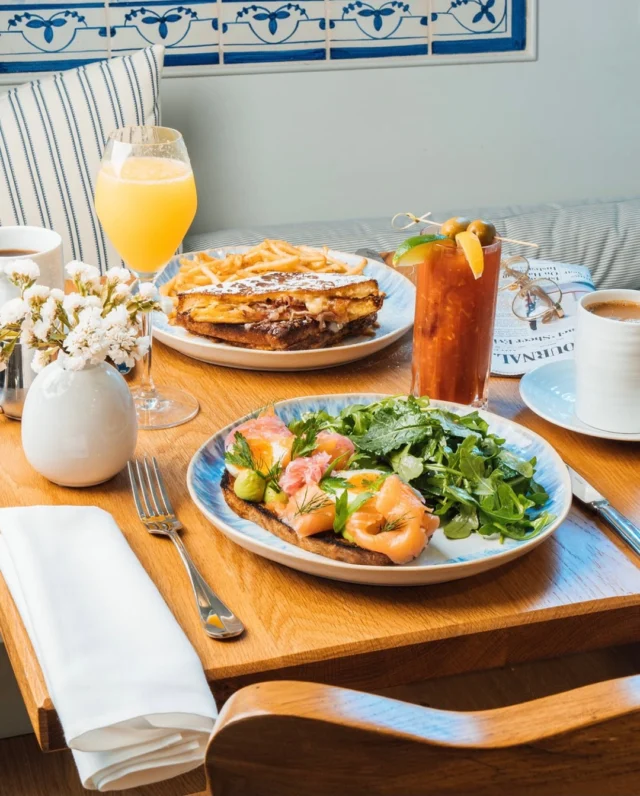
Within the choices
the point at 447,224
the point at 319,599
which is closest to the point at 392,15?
the point at 447,224

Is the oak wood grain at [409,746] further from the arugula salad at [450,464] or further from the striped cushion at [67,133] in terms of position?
the striped cushion at [67,133]

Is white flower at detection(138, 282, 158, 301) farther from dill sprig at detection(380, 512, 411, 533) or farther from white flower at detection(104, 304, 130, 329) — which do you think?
dill sprig at detection(380, 512, 411, 533)

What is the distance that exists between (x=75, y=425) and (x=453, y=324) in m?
0.49

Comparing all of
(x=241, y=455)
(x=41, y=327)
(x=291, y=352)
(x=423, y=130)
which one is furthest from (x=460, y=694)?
(x=423, y=130)

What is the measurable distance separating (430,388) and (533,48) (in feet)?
7.07

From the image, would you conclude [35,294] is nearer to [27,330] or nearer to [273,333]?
[27,330]

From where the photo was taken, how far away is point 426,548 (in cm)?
98

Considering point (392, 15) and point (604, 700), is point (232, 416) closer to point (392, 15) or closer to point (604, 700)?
point (604, 700)

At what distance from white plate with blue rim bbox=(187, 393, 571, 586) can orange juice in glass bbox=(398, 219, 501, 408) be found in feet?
0.45

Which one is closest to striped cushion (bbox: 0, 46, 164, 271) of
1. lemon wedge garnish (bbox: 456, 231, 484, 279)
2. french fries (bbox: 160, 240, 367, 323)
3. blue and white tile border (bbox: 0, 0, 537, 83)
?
blue and white tile border (bbox: 0, 0, 537, 83)

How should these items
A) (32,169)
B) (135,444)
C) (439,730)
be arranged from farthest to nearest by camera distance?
(32,169) → (135,444) → (439,730)

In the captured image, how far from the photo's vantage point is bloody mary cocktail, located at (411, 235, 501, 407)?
126 centimetres

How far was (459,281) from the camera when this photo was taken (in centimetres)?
127

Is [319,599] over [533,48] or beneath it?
beneath
